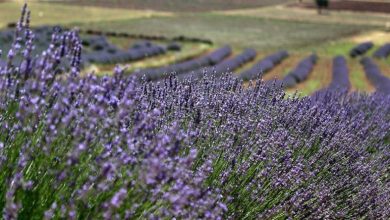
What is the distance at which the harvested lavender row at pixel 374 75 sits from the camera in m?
18.9

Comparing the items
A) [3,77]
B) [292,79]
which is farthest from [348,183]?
[292,79]

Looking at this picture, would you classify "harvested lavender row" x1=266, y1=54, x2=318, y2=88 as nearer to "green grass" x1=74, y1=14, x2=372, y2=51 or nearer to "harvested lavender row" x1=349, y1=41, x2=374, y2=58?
"harvested lavender row" x1=349, y1=41, x2=374, y2=58

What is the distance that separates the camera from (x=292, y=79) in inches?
812

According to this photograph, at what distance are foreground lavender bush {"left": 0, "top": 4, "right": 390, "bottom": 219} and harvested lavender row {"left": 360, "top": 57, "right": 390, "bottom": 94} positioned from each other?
1271 centimetres

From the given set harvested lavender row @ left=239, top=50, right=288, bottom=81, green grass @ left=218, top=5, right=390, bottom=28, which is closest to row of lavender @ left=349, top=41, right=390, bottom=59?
harvested lavender row @ left=239, top=50, right=288, bottom=81

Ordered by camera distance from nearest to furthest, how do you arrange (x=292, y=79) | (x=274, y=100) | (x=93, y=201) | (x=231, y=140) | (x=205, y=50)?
(x=93, y=201) → (x=231, y=140) → (x=274, y=100) → (x=292, y=79) → (x=205, y=50)

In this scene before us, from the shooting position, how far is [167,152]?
2.75 m

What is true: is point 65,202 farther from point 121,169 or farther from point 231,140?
point 231,140

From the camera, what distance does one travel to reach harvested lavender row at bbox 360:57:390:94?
18.9m

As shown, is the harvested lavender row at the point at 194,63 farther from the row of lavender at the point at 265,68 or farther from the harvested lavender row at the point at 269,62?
the harvested lavender row at the point at 269,62

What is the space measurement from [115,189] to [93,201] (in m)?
0.32

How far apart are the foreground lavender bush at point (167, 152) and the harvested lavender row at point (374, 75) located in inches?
500

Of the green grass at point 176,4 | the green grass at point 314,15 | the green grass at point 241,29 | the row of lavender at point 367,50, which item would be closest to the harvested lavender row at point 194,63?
the green grass at point 241,29

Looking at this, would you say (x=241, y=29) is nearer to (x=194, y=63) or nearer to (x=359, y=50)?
(x=359, y=50)
